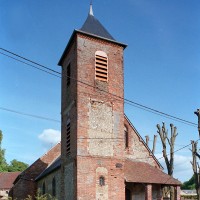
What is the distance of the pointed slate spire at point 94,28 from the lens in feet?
66.9

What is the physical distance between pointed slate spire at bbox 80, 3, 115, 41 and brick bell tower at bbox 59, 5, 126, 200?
2.8 inches

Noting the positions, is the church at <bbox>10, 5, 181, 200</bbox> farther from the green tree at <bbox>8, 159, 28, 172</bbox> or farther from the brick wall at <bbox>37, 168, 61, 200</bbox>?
the green tree at <bbox>8, 159, 28, 172</bbox>

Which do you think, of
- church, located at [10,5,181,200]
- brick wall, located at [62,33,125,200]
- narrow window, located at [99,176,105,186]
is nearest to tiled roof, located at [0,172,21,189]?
church, located at [10,5,181,200]

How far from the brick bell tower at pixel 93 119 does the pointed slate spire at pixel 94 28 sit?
7 cm

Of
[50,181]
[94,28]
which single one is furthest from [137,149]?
[94,28]

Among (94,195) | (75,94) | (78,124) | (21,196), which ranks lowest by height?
(21,196)

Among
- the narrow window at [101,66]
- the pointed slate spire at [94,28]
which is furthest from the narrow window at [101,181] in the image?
the pointed slate spire at [94,28]

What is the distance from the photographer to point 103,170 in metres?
17.8

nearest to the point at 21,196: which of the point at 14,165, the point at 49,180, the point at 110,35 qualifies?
the point at 49,180

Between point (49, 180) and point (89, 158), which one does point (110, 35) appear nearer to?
point (89, 158)

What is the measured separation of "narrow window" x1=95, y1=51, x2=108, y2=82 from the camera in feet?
63.6

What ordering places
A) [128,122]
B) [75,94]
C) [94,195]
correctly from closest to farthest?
[94,195] → [75,94] → [128,122]

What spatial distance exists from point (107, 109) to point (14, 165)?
64.6 meters

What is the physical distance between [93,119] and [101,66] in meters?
3.47
